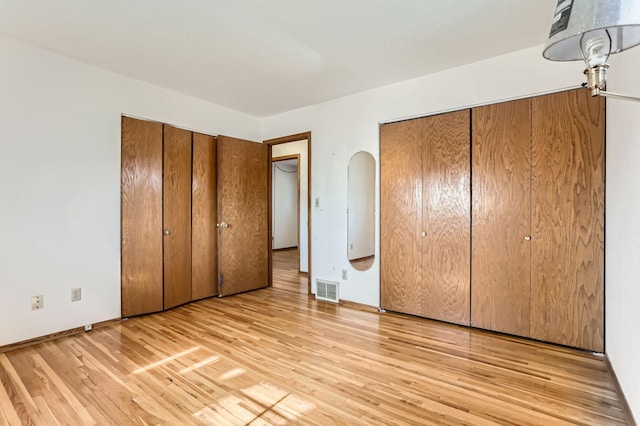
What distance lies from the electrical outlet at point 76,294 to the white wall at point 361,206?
2.63 m

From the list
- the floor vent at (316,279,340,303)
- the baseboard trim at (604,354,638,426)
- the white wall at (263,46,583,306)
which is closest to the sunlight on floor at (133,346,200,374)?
the floor vent at (316,279,340,303)

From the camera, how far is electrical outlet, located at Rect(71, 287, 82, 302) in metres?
2.82

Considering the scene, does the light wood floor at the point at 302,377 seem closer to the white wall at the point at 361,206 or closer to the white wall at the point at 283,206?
the white wall at the point at 361,206

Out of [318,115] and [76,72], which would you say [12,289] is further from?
[318,115]

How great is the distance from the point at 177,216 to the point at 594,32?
3627 mm

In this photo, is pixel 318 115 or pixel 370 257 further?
pixel 318 115

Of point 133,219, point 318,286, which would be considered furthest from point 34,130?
point 318,286

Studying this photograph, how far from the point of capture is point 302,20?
2.21m

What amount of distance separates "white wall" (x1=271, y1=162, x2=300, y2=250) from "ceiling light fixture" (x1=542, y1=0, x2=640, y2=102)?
684cm

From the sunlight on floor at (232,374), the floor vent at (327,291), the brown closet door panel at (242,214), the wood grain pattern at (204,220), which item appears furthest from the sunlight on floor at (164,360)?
the floor vent at (327,291)

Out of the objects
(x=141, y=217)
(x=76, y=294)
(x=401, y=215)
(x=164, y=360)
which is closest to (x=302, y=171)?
(x=401, y=215)

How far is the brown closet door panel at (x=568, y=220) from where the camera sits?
236 cm

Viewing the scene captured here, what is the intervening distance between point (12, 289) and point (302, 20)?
300 centimetres

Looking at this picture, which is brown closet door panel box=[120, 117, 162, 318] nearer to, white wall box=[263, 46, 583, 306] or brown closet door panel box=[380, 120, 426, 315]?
white wall box=[263, 46, 583, 306]
